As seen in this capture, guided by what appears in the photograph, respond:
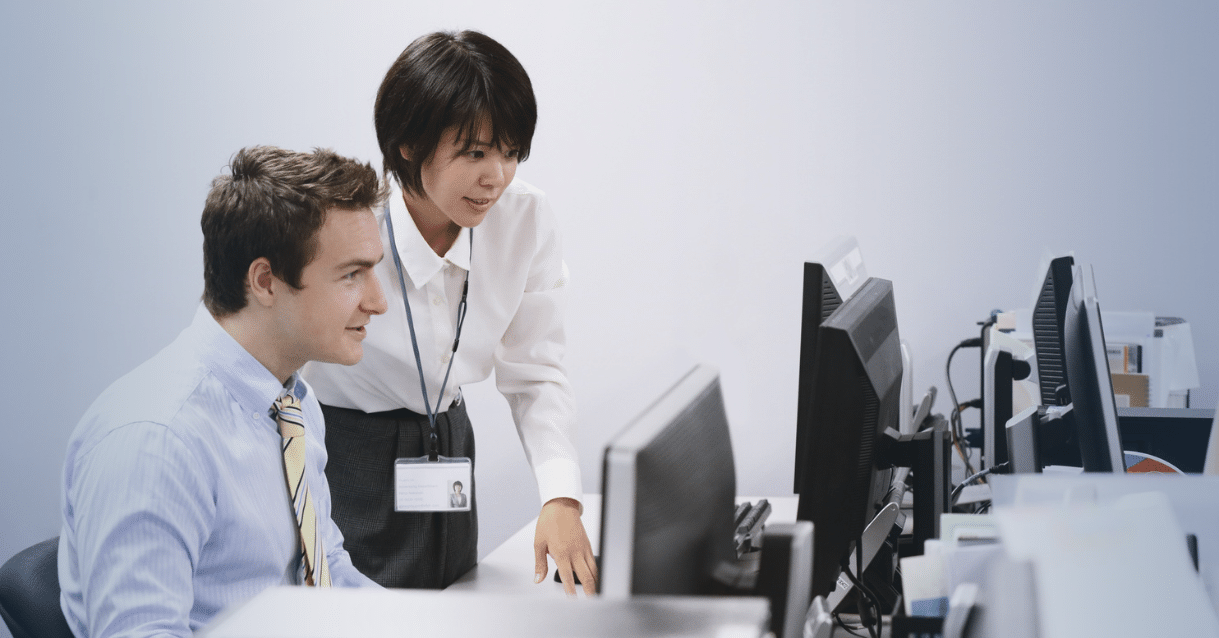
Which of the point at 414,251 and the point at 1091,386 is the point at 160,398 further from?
the point at 1091,386

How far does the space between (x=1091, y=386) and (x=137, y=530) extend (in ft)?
3.77

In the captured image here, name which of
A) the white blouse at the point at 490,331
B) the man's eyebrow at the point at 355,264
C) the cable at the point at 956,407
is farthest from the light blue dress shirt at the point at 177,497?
the cable at the point at 956,407

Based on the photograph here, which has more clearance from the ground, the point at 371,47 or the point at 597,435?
the point at 371,47

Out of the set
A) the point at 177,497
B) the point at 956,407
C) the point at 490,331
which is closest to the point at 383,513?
the point at 490,331

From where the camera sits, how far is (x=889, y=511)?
1.22 metres

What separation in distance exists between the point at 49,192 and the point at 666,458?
3.41 meters

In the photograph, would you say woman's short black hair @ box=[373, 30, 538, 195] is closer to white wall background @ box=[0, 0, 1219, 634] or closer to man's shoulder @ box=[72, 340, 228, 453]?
man's shoulder @ box=[72, 340, 228, 453]

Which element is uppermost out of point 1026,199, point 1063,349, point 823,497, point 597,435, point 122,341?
point 1026,199

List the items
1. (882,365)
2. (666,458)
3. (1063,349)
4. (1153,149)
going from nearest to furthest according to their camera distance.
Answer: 1. (666,458)
2. (882,365)
3. (1063,349)
4. (1153,149)

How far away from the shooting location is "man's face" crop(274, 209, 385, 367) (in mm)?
1219

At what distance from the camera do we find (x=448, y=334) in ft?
5.65

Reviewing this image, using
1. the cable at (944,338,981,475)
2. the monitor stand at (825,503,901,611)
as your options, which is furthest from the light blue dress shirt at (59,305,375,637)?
the cable at (944,338,981,475)

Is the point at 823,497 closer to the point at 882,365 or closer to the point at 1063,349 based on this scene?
the point at 882,365

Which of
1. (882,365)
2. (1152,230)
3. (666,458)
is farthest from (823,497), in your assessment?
(1152,230)
